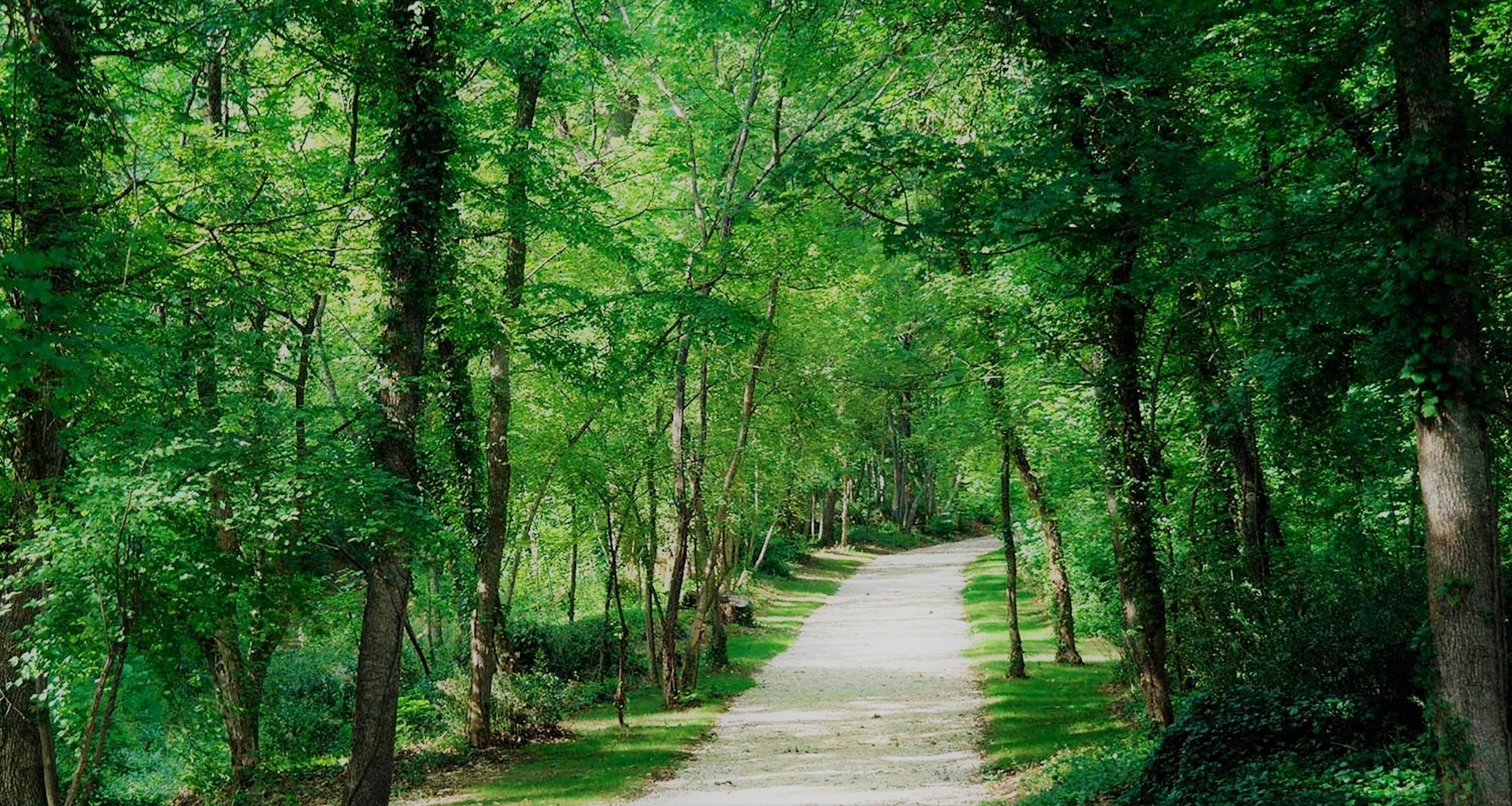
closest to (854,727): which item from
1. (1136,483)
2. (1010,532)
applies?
(1010,532)

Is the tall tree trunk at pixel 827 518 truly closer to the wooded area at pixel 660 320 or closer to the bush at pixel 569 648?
the bush at pixel 569 648

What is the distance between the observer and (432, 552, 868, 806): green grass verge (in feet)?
39.4

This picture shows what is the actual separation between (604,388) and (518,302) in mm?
1393

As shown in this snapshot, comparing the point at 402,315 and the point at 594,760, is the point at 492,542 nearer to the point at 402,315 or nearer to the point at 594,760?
the point at 594,760

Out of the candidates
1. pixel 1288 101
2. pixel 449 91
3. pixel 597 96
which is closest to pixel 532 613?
pixel 597 96

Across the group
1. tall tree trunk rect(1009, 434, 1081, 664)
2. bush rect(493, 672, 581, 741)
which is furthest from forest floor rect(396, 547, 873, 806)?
tall tree trunk rect(1009, 434, 1081, 664)

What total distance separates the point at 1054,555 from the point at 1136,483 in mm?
8613

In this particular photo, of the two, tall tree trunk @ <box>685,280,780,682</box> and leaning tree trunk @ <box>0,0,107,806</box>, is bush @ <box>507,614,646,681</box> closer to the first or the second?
tall tree trunk @ <box>685,280,780,682</box>

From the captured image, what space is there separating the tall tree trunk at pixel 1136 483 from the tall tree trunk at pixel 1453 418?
3951mm

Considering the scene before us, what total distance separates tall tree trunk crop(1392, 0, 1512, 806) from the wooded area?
2 cm

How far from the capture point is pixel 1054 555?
1861 cm

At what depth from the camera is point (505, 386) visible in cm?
1448

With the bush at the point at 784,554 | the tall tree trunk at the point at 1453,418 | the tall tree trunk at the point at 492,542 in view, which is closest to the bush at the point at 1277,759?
the tall tree trunk at the point at 1453,418

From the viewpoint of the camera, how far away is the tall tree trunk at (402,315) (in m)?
9.75
